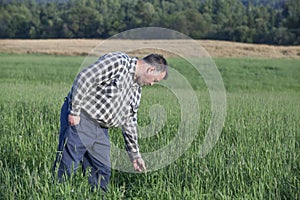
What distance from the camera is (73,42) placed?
41781 mm

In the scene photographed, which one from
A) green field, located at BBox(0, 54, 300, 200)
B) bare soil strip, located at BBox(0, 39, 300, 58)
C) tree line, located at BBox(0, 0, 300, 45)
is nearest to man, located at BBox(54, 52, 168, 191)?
green field, located at BBox(0, 54, 300, 200)

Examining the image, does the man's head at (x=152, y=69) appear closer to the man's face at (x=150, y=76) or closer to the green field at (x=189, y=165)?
the man's face at (x=150, y=76)

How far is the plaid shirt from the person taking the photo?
4.13 meters

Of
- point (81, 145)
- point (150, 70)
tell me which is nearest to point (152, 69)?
point (150, 70)

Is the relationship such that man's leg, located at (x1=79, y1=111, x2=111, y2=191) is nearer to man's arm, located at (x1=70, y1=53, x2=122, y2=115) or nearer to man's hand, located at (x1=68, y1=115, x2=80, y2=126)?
man's hand, located at (x1=68, y1=115, x2=80, y2=126)

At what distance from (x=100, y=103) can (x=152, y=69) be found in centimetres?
52

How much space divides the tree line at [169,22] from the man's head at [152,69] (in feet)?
132

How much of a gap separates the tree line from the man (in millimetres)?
40108

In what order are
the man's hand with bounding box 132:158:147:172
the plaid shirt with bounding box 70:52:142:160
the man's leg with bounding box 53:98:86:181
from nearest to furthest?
the plaid shirt with bounding box 70:52:142:160
the man's leg with bounding box 53:98:86:181
the man's hand with bounding box 132:158:147:172

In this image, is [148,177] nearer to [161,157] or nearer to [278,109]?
[161,157]

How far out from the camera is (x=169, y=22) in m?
53.0

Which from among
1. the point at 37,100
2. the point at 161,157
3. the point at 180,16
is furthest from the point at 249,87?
the point at 180,16

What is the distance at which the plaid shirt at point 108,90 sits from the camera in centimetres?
413

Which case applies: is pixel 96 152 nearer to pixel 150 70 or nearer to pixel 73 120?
pixel 73 120
